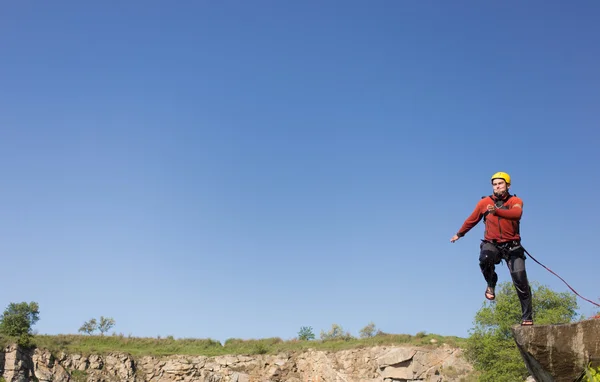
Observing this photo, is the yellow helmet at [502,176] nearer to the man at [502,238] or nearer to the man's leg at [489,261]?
the man at [502,238]

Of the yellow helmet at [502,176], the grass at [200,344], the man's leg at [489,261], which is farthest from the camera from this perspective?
the grass at [200,344]

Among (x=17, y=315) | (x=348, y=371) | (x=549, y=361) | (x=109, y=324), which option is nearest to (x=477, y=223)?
(x=549, y=361)

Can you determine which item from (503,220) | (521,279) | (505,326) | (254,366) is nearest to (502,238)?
(503,220)

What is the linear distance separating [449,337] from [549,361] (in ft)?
124

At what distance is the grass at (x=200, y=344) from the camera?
142 feet

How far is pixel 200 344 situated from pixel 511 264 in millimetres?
45979

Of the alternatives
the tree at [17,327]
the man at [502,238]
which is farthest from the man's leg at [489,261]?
the tree at [17,327]

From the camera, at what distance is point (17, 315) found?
1756 inches

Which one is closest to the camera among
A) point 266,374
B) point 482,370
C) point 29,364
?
point 482,370

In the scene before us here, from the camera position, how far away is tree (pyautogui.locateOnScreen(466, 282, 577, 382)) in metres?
31.1

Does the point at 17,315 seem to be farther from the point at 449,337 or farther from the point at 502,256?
the point at 502,256

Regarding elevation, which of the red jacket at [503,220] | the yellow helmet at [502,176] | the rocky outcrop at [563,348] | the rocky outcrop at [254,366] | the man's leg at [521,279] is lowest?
the rocky outcrop at [254,366]

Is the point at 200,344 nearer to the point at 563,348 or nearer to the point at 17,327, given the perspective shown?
the point at 17,327

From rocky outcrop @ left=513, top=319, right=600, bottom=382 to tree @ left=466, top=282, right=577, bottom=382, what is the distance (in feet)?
83.4
